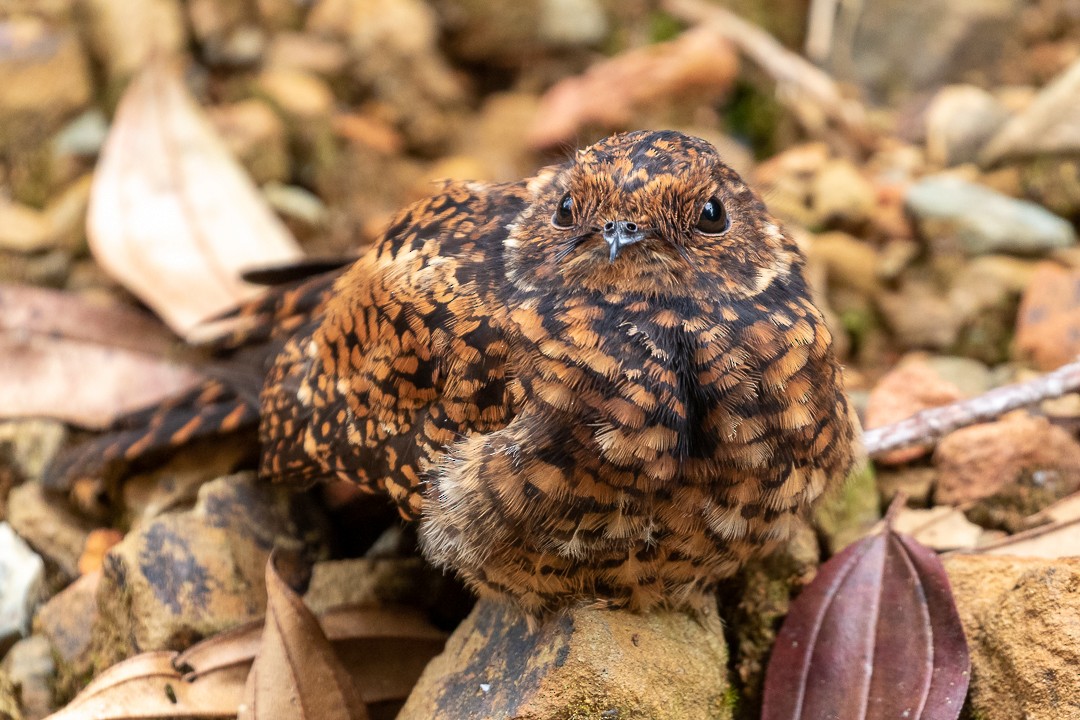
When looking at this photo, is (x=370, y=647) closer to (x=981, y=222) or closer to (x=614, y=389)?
(x=614, y=389)

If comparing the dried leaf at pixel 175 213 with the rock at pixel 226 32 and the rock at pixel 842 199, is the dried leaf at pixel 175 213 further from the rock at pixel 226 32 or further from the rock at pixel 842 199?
the rock at pixel 842 199

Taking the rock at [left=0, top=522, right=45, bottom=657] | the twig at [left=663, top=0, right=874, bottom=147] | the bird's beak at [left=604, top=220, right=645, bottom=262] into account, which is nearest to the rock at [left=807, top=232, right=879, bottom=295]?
the twig at [left=663, top=0, right=874, bottom=147]

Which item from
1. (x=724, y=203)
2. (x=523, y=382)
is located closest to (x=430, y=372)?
(x=523, y=382)

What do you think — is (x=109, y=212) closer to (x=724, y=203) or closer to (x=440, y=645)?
(x=440, y=645)

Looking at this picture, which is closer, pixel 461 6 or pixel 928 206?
pixel 928 206

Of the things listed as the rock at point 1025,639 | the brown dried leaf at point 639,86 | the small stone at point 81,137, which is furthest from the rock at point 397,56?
the rock at point 1025,639

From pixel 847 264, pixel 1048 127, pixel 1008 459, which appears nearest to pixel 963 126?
pixel 1048 127
